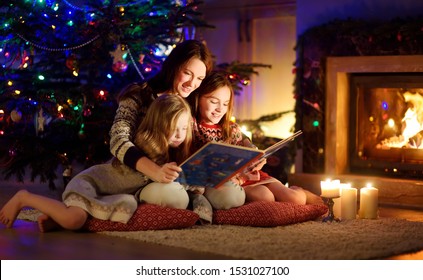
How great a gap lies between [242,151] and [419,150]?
5.89 ft

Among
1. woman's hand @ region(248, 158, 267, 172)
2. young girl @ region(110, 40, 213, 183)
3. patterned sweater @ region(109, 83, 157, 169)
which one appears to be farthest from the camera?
woman's hand @ region(248, 158, 267, 172)

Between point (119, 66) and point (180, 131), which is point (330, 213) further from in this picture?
point (119, 66)

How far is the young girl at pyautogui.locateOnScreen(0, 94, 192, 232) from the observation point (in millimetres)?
2941

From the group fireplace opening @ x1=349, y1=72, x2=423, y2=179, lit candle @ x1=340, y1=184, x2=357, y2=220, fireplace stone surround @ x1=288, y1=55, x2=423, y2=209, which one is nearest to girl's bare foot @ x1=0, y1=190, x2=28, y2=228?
lit candle @ x1=340, y1=184, x2=357, y2=220

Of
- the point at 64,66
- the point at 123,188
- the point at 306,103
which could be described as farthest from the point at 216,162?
the point at 306,103

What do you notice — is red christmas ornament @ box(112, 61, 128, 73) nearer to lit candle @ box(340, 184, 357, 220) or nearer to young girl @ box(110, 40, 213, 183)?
young girl @ box(110, 40, 213, 183)

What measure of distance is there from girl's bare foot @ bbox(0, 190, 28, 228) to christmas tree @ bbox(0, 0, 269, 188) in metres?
0.94

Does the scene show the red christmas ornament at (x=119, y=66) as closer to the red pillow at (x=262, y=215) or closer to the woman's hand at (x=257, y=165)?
the woman's hand at (x=257, y=165)

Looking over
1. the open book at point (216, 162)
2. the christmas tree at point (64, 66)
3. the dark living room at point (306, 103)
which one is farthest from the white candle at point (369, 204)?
the christmas tree at point (64, 66)

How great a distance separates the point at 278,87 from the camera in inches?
220

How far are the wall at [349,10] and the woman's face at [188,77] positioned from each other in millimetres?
1476

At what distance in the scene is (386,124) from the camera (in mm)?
4500

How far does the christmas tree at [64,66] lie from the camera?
398cm

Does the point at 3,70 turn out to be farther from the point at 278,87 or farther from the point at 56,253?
the point at 278,87
